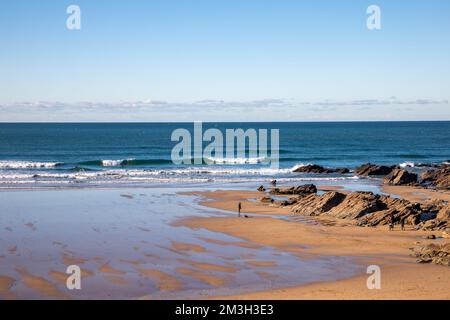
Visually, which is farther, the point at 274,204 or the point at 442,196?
the point at 442,196

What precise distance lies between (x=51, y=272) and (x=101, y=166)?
45.0 meters

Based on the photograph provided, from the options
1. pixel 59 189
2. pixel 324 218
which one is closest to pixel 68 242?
pixel 324 218

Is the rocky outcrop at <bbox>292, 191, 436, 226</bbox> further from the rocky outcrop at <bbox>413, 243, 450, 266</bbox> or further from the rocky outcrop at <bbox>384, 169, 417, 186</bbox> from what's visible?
the rocky outcrop at <bbox>384, 169, 417, 186</bbox>

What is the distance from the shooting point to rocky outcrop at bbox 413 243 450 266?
19.4 meters

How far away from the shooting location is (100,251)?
21.6 m

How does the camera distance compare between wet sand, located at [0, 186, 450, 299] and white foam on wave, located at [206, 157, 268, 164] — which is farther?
white foam on wave, located at [206, 157, 268, 164]

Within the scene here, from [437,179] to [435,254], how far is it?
2792 cm

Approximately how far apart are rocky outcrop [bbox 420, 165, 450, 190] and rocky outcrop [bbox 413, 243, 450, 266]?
24.6 meters

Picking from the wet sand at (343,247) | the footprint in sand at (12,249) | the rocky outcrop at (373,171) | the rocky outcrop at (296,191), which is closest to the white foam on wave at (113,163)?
the rocky outcrop at (373,171)

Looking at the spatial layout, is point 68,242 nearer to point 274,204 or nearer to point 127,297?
point 127,297

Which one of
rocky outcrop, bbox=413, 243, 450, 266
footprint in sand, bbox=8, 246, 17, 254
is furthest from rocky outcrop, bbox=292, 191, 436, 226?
footprint in sand, bbox=8, 246, 17, 254

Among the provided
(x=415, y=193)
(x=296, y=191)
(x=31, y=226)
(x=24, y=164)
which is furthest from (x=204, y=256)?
(x=24, y=164)

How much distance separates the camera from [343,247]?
22.8m
